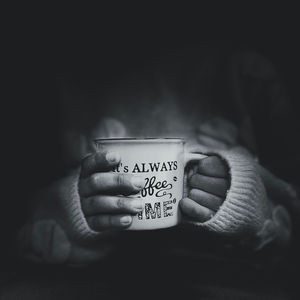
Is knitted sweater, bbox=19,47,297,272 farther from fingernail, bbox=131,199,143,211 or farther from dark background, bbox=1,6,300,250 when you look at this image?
dark background, bbox=1,6,300,250

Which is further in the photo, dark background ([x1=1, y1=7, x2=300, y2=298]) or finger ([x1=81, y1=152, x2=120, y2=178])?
dark background ([x1=1, y1=7, x2=300, y2=298])

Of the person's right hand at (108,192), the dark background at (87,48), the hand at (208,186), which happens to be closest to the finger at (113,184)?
the person's right hand at (108,192)

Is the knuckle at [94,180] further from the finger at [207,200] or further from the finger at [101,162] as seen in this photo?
the finger at [207,200]

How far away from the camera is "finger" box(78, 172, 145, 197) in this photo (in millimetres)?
483

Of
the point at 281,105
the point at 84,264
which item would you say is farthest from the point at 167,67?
the point at 84,264

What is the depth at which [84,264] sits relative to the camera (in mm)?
706

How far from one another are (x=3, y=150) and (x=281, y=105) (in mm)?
724

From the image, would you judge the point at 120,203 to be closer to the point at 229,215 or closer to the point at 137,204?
the point at 137,204

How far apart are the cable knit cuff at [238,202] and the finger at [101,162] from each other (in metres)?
0.17

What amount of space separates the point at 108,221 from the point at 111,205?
0.10 ft

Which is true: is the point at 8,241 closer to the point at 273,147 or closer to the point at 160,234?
the point at 160,234

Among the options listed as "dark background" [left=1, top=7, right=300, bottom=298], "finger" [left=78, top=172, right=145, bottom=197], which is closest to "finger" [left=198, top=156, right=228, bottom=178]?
"finger" [left=78, top=172, right=145, bottom=197]

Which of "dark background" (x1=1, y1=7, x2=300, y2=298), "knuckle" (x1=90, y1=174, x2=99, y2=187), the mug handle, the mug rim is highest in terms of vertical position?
"dark background" (x1=1, y1=7, x2=300, y2=298)

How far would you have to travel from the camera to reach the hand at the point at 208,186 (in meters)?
0.56
